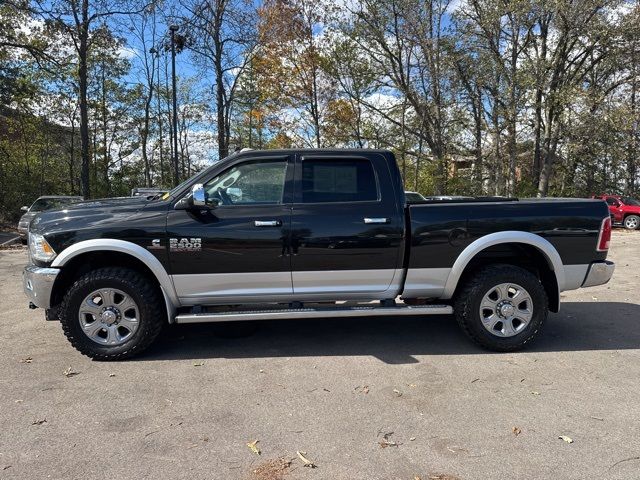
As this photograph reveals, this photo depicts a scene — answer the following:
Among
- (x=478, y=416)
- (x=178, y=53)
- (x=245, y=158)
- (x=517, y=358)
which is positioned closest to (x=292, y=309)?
(x=245, y=158)

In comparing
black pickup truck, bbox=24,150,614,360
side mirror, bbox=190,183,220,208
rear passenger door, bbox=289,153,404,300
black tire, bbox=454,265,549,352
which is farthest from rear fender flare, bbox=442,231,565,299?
side mirror, bbox=190,183,220,208

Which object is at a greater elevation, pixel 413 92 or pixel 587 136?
pixel 413 92

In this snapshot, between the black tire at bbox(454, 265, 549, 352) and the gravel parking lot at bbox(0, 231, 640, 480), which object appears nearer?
the gravel parking lot at bbox(0, 231, 640, 480)

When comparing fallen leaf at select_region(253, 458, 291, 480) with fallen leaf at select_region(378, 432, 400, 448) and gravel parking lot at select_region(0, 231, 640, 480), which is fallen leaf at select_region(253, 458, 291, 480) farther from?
fallen leaf at select_region(378, 432, 400, 448)

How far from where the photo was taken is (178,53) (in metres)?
22.8

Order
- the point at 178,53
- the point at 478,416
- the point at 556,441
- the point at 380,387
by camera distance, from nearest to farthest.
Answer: the point at 556,441
the point at 478,416
the point at 380,387
the point at 178,53

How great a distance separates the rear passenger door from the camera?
4.66m

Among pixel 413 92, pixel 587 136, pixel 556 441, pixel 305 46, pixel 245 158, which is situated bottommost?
pixel 556 441

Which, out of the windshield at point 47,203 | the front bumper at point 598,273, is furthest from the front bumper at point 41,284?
the windshield at point 47,203

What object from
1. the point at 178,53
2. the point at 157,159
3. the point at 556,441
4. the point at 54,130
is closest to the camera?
the point at 556,441

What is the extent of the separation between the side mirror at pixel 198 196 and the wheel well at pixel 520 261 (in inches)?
107

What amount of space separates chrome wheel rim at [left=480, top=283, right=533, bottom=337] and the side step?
1.32 ft

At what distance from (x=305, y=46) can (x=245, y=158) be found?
2587cm

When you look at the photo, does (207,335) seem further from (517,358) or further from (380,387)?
(517,358)
